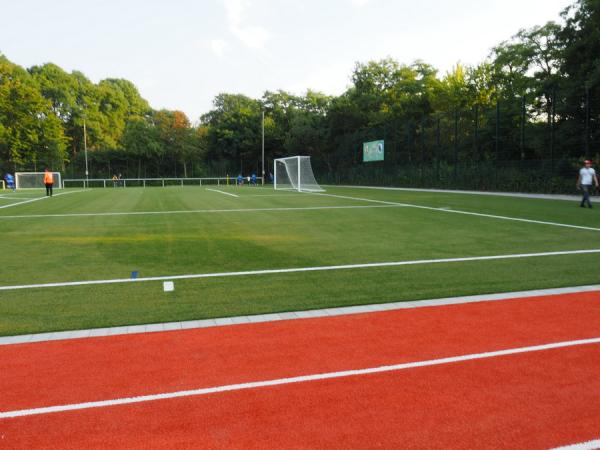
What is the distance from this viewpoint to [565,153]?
29.1 metres

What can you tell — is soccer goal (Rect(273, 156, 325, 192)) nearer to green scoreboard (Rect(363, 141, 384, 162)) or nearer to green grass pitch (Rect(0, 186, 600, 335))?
green scoreboard (Rect(363, 141, 384, 162))

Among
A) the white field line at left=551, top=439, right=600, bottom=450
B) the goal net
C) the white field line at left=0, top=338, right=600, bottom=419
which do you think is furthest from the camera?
the goal net

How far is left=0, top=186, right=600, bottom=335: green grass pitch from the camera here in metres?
6.34

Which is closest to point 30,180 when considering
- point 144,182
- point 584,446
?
point 144,182

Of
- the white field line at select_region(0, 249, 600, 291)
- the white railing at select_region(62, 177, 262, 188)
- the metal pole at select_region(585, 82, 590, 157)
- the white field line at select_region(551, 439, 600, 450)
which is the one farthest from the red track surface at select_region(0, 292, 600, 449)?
the white railing at select_region(62, 177, 262, 188)

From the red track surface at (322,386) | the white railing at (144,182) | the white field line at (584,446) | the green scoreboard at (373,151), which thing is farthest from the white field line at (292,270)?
the white railing at (144,182)

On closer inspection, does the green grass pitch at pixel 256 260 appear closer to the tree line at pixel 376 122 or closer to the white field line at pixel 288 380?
the white field line at pixel 288 380

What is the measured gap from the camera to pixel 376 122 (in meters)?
57.2

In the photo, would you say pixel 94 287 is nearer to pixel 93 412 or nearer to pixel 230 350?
pixel 230 350

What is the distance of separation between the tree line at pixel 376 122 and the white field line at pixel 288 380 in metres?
26.2

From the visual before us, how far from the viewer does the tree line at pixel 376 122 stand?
30.4m

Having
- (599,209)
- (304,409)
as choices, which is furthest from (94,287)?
(599,209)

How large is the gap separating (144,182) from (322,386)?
61.1 meters

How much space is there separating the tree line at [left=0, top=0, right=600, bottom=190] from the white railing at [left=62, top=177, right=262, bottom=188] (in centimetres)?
273
